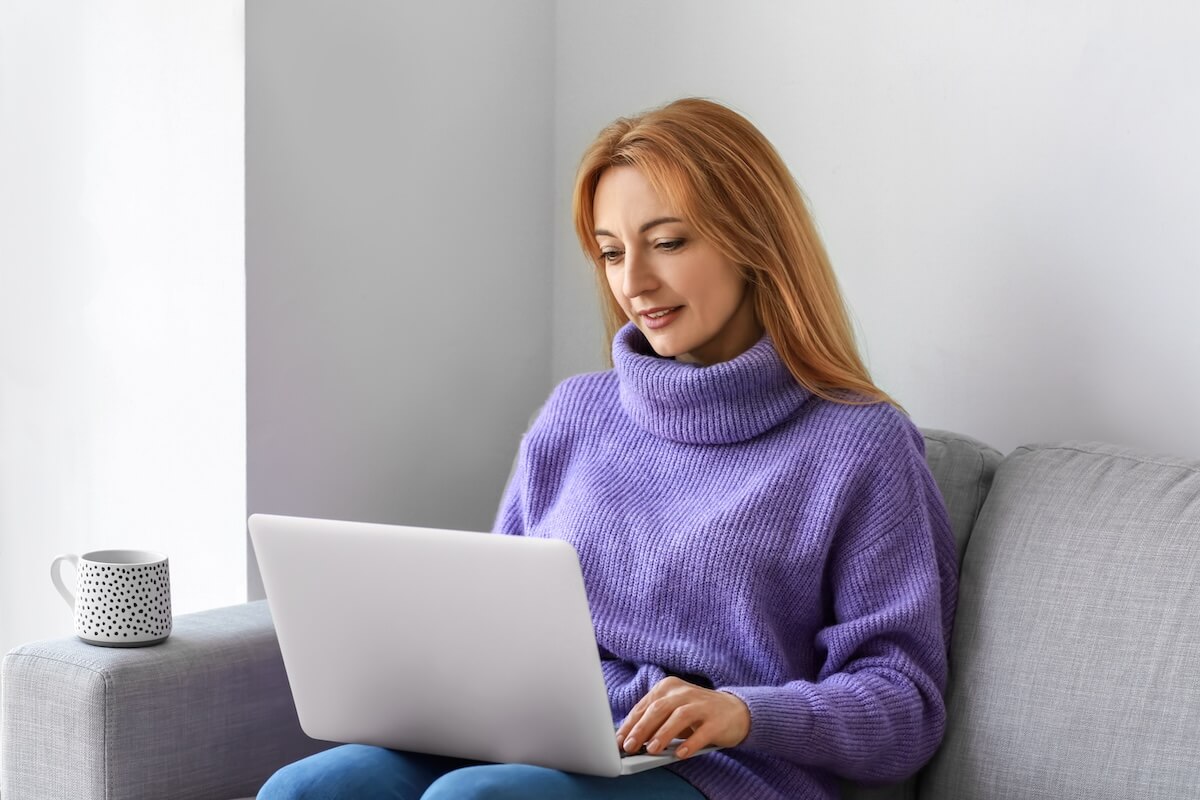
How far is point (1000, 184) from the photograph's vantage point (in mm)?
1582

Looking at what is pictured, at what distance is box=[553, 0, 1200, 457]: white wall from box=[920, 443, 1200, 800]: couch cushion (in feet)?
0.64

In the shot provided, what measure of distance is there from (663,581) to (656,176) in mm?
420

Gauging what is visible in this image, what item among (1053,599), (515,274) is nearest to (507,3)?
(515,274)

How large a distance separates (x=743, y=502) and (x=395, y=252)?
0.74 m

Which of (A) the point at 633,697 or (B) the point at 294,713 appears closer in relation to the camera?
(A) the point at 633,697

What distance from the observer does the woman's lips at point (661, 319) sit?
1396 millimetres

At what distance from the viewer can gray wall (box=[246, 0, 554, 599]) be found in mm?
1642

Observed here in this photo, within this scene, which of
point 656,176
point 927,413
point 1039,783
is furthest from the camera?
point 927,413

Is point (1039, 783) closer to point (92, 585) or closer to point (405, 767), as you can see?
point (405, 767)

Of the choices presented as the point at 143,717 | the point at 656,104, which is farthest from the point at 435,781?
the point at 656,104

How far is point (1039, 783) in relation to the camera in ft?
4.02

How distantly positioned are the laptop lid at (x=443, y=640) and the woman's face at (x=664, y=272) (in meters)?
0.45

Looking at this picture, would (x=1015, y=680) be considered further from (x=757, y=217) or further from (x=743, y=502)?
(x=757, y=217)

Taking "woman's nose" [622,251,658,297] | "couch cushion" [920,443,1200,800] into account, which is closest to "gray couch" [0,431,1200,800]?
"couch cushion" [920,443,1200,800]
